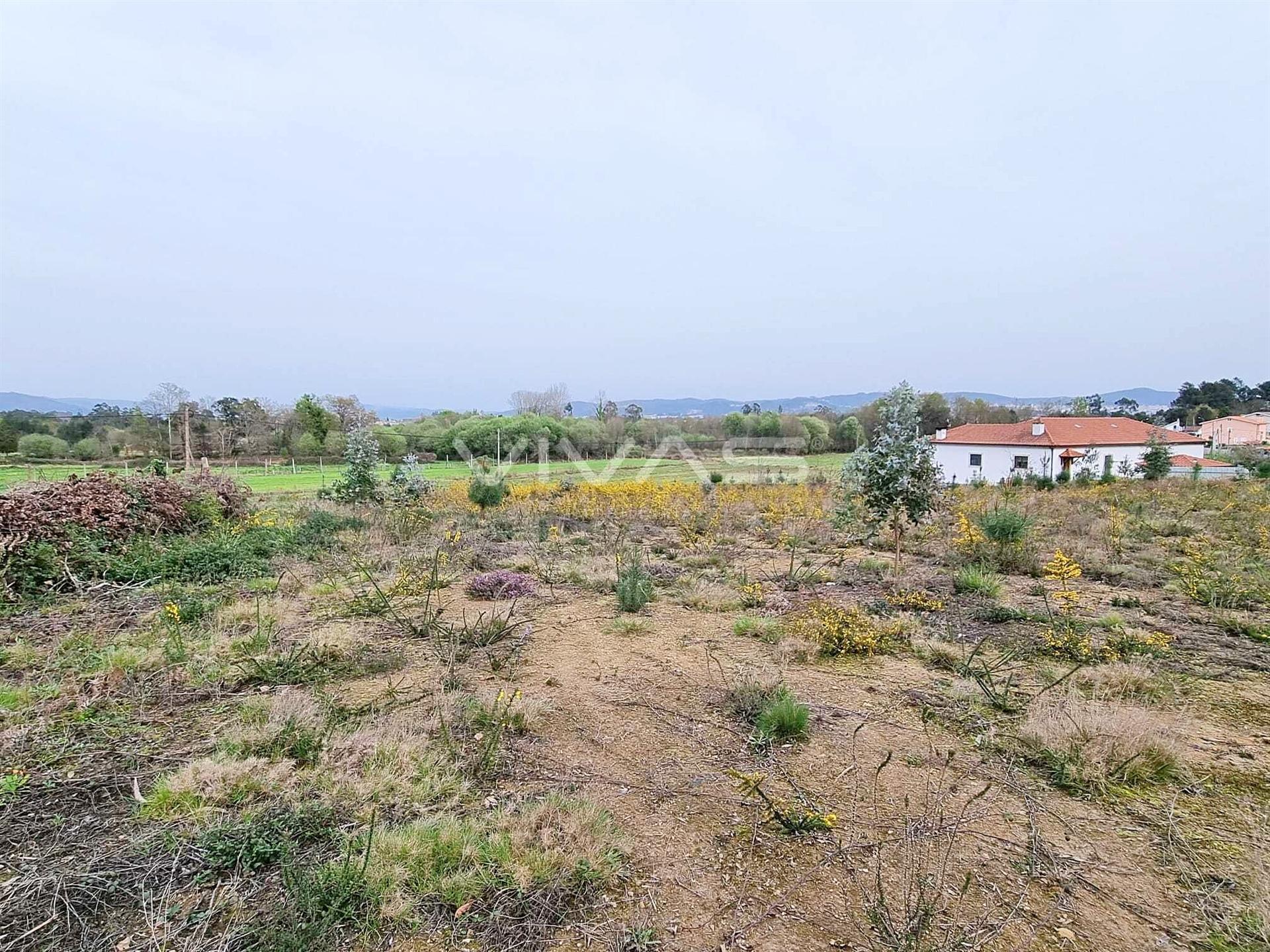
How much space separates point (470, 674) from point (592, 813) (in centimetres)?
221

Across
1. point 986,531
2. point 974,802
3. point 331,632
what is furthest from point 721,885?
point 986,531

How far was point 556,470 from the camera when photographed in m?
28.0

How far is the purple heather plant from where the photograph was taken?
678 centimetres

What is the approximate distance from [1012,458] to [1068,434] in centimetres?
351

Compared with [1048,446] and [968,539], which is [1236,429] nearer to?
[1048,446]

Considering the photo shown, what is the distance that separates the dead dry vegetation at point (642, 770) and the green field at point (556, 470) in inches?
618

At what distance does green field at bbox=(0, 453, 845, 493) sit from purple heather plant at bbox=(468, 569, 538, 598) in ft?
45.9

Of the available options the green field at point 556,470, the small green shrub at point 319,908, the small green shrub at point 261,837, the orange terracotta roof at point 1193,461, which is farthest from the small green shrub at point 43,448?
the orange terracotta roof at point 1193,461

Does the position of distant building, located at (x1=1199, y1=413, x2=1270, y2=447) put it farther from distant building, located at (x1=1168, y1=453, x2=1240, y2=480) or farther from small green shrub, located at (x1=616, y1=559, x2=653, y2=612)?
small green shrub, located at (x1=616, y1=559, x2=653, y2=612)

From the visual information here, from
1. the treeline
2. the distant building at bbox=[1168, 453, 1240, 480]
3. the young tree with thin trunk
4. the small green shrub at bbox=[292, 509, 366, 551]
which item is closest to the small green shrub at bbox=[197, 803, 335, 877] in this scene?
the young tree with thin trunk

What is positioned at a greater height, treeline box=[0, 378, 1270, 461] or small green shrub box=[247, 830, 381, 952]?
treeline box=[0, 378, 1270, 461]

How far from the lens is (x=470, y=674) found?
4.42 m

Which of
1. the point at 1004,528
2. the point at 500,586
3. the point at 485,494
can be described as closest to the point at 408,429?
the point at 485,494

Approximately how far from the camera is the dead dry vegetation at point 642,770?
205 cm
